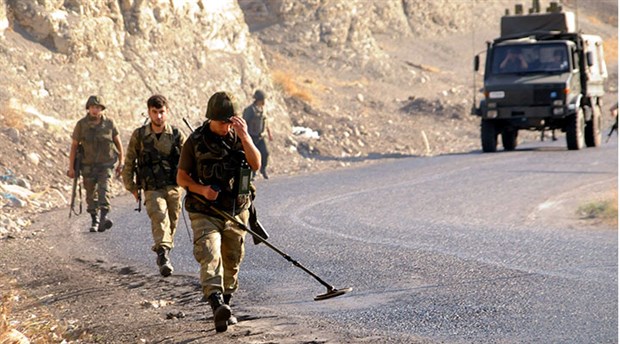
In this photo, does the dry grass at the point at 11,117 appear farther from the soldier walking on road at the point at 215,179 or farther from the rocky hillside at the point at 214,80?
the soldier walking on road at the point at 215,179

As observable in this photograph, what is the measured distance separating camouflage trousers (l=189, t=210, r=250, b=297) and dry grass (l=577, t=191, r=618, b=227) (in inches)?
287

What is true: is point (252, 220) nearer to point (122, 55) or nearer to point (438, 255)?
point (438, 255)

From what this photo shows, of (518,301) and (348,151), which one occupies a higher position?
(518,301)

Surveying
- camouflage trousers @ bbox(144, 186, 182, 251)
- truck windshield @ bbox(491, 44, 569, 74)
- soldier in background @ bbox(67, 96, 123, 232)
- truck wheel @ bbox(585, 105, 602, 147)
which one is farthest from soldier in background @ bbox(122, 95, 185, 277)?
truck wheel @ bbox(585, 105, 602, 147)

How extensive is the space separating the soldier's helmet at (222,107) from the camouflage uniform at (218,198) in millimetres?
224

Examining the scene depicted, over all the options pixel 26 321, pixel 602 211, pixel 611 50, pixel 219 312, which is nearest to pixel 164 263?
pixel 26 321

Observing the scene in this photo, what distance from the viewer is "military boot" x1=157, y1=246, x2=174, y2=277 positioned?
396 inches

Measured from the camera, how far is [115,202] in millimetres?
18281

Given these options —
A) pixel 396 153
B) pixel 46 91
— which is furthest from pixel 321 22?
pixel 46 91

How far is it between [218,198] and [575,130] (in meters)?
18.6

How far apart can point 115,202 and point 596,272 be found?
977cm

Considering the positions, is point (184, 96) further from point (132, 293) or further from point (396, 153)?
point (132, 293)

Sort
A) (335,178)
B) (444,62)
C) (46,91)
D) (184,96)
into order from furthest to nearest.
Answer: (444,62)
(184,96)
(46,91)
(335,178)

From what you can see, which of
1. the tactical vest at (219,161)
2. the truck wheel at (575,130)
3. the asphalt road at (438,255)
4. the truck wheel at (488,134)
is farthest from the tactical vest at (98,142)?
the truck wheel at (575,130)
